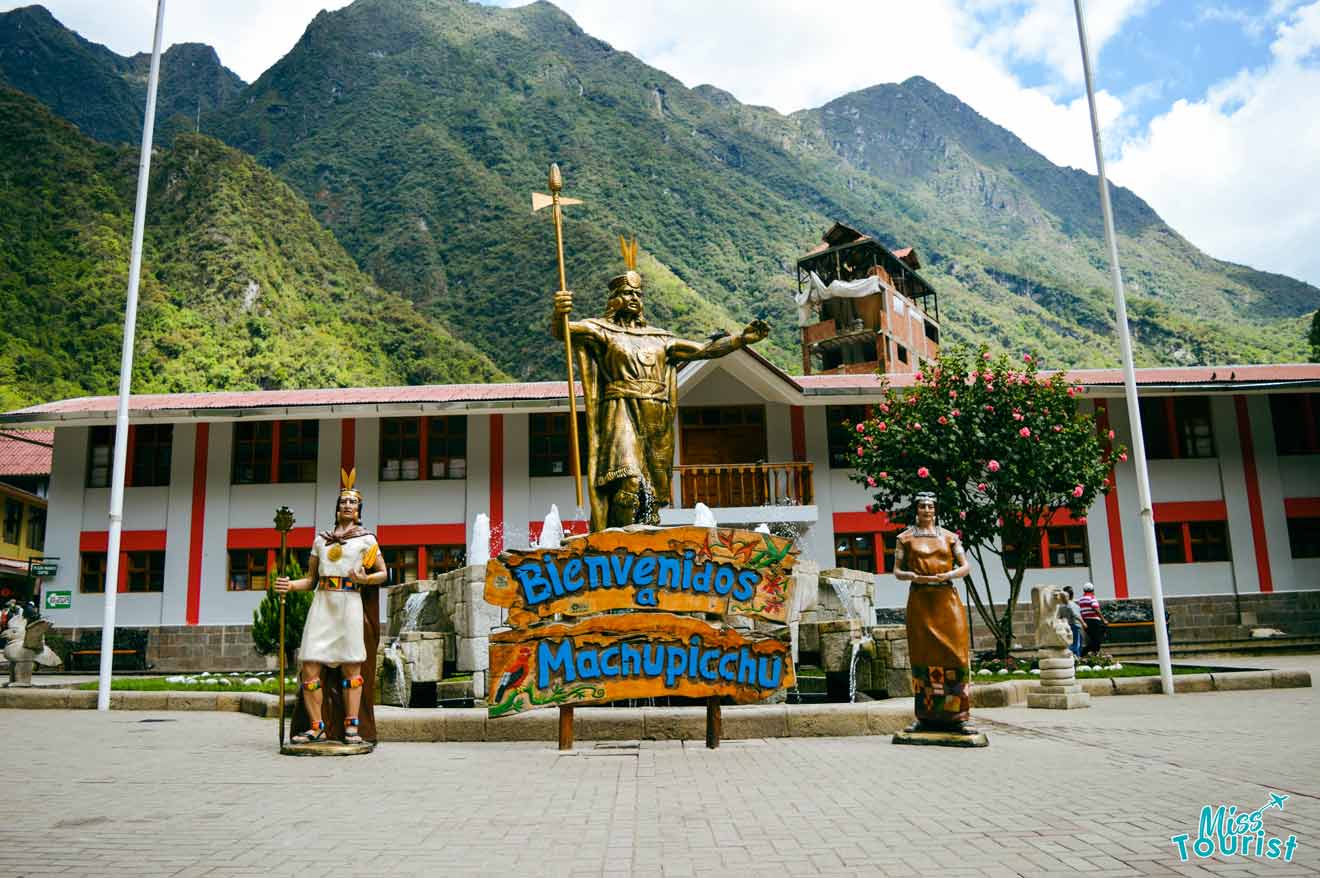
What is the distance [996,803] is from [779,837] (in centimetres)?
147

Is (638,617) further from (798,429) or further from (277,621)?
(798,429)

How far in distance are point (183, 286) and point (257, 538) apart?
138 ft

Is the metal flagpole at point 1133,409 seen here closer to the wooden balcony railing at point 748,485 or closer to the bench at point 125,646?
the wooden balcony railing at point 748,485

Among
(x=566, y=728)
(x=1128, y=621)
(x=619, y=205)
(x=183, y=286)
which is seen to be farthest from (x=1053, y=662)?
(x=619, y=205)

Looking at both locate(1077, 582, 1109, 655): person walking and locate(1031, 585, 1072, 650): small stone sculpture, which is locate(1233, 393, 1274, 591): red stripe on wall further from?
locate(1031, 585, 1072, 650): small stone sculpture

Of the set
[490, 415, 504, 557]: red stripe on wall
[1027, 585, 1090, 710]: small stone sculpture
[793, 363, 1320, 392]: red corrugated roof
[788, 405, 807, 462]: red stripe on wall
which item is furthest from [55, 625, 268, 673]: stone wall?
[1027, 585, 1090, 710]: small stone sculpture

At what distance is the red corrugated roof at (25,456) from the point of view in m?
34.8

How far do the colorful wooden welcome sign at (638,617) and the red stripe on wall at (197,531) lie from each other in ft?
60.1

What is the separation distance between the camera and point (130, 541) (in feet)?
76.5

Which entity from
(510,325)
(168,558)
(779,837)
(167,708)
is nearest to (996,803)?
(779,837)

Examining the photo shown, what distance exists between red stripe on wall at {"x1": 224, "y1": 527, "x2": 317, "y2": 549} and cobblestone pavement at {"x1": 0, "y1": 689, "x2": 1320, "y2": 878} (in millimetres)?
15367

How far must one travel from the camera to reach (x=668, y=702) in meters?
11.4

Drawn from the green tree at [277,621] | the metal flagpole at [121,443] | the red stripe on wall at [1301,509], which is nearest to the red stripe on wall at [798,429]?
the red stripe on wall at [1301,509]

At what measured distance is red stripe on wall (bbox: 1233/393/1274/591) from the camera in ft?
76.4
